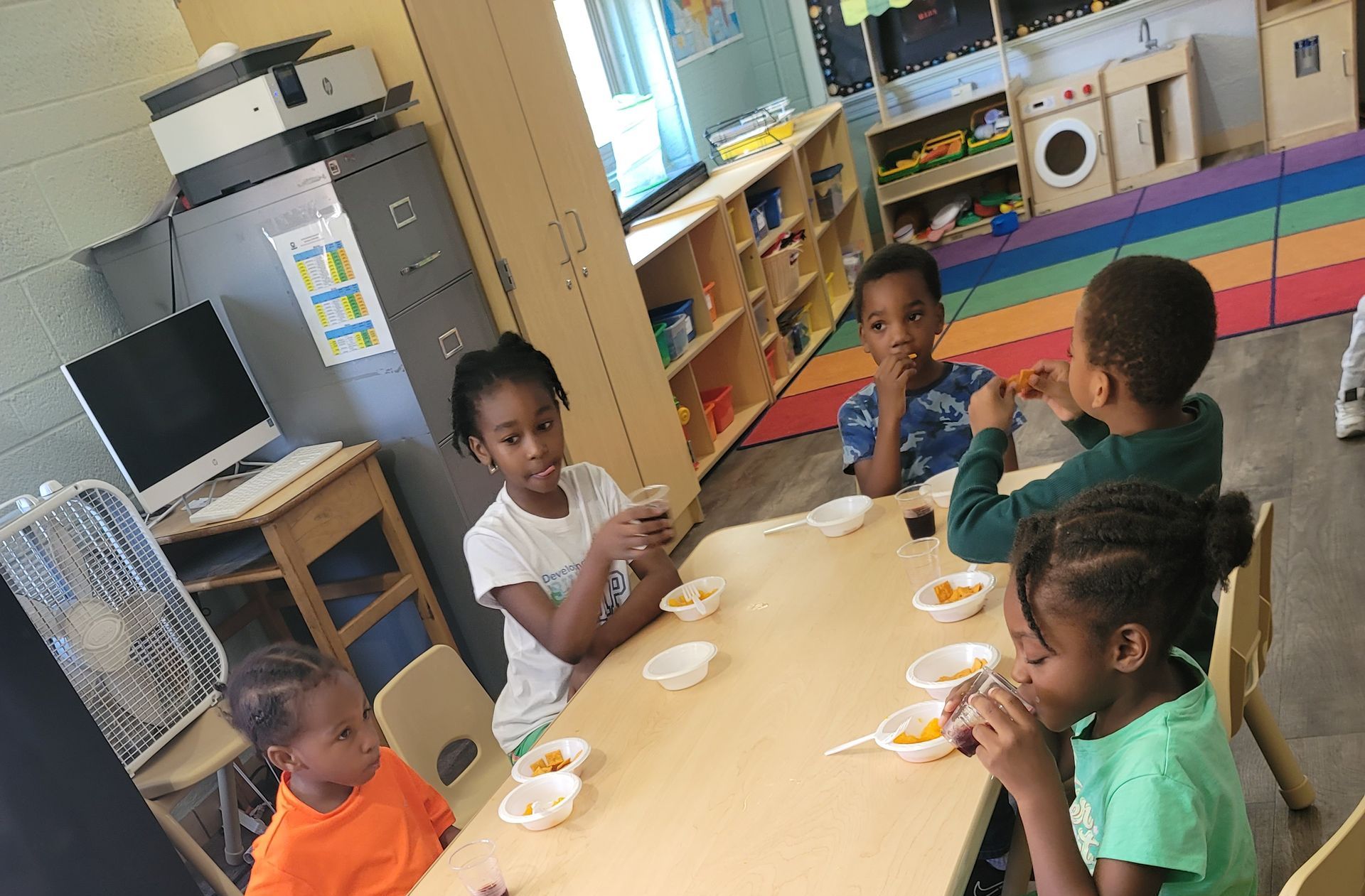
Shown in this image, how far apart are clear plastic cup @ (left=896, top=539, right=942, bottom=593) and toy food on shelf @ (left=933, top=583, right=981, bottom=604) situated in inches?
2.7

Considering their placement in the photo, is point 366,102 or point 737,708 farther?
point 366,102

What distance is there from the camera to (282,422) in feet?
9.96

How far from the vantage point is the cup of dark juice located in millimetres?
1809

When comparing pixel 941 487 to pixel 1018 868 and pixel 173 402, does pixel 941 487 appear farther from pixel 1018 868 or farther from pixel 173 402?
pixel 173 402

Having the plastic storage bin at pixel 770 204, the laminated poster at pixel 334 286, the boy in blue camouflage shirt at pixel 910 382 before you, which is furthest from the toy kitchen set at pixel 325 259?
the plastic storage bin at pixel 770 204

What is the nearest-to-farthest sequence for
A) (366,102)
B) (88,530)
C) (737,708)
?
(737,708) < (88,530) < (366,102)

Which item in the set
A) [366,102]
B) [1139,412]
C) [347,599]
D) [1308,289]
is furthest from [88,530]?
[1308,289]

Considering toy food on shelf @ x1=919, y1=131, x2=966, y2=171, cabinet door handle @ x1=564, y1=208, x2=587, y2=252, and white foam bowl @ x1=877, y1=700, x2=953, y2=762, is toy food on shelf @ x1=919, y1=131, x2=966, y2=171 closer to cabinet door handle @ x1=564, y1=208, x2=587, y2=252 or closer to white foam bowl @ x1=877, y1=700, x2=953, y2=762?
cabinet door handle @ x1=564, y1=208, x2=587, y2=252

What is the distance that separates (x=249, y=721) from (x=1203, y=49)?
6.50m

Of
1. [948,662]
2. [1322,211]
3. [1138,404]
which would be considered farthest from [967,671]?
[1322,211]

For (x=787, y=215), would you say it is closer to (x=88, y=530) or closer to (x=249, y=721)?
(x=88, y=530)

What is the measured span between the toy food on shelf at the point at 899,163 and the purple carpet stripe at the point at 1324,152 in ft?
6.51

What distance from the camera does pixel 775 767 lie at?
4.45 ft

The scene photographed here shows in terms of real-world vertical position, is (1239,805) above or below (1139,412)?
below
